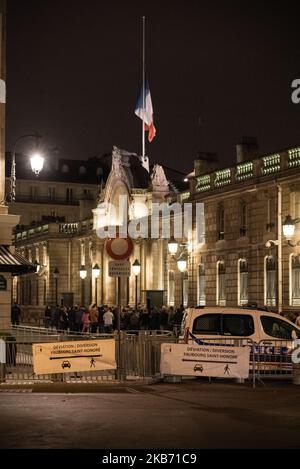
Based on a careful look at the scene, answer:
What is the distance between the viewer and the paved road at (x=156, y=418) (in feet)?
44.0

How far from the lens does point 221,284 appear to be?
4731 centimetres

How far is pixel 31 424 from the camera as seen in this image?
15148 mm

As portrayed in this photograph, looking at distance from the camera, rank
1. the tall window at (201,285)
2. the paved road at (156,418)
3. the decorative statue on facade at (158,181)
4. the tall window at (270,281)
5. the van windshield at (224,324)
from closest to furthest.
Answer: the paved road at (156,418) → the van windshield at (224,324) → the tall window at (270,281) → the tall window at (201,285) → the decorative statue on facade at (158,181)

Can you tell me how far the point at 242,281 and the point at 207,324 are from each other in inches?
814

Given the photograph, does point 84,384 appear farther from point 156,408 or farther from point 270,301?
point 270,301

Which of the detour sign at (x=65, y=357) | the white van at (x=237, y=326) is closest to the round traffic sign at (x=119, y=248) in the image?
the detour sign at (x=65, y=357)

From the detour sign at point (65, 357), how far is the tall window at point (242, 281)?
22.8 meters

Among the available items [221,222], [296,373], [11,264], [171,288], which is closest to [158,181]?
[171,288]

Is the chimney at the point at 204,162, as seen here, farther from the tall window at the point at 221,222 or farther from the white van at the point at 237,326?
the white van at the point at 237,326

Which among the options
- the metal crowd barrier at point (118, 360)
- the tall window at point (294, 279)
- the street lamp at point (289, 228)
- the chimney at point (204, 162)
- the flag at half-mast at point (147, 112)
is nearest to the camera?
the metal crowd barrier at point (118, 360)

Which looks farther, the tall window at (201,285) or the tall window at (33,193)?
the tall window at (33,193)

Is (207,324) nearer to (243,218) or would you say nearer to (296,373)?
(296,373)

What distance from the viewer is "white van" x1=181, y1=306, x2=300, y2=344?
24.4m

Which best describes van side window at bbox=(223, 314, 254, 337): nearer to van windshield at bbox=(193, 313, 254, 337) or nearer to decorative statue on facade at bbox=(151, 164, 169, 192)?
van windshield at bbox=(193, 313, 254, 337)
